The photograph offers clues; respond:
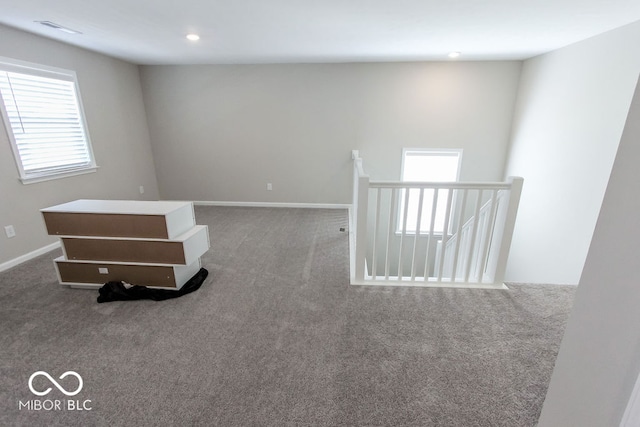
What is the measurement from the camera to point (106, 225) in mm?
2357

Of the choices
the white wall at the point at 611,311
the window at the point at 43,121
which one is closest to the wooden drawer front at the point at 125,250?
the window at the point at 43,121

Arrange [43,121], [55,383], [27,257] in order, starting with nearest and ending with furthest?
[55,383] → [27,257] → [43,121]

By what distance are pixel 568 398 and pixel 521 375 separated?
1005 millimetres

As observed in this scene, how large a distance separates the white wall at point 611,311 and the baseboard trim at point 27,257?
14.5 feet

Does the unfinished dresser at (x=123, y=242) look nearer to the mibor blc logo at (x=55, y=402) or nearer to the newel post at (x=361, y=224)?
the mibor blc logo at (x=55, y=402)

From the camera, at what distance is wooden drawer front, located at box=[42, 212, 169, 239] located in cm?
231

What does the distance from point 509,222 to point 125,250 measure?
123 inches

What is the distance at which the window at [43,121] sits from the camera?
2.99m

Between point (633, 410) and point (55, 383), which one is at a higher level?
point (633, 410)

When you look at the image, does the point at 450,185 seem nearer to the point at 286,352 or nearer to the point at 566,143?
the point at 286,352

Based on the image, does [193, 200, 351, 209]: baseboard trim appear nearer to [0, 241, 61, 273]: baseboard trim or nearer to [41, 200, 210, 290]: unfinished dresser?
[0, 241, 61, 273]: baseboard trim

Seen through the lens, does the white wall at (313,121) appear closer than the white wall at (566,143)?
No

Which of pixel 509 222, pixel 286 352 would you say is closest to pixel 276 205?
pixel 286 352

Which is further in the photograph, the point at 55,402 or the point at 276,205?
the point at 276,205
